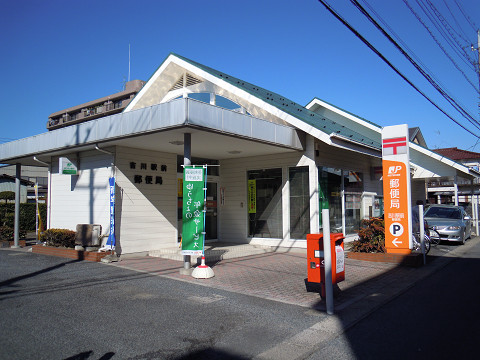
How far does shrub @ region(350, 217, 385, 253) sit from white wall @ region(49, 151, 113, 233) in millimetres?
7378

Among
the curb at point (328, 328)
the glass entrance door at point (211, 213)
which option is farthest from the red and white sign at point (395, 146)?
the glass entrance door at point (211, 213)

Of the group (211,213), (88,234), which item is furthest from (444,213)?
(88,234)

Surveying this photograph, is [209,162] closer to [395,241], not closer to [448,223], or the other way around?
[395,241]

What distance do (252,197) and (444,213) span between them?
9243 millimetres

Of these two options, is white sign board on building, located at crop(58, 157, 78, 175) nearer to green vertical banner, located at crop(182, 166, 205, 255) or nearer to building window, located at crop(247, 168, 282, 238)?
green vertical banner, located at crop(182, 166, 205, 255)

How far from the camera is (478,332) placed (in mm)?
4945

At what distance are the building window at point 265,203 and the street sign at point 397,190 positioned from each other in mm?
3694

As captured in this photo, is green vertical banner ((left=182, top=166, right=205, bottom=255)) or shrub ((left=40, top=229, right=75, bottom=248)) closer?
green vertical banner ((left=182, top=166, right=205, bottom=255))

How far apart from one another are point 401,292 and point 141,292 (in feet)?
16.0

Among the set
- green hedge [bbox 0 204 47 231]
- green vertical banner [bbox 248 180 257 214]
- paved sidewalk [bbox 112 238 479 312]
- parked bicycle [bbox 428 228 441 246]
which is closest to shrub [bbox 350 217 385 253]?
paved sidewalk [bbox 112 238 479 312]

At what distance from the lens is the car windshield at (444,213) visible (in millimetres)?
16391

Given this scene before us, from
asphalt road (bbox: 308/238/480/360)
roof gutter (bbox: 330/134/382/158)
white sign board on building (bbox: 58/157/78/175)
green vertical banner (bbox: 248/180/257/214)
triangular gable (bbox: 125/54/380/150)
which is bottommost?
asphalt road (bbox: 308/238/480/360)

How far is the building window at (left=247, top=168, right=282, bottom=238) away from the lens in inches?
512

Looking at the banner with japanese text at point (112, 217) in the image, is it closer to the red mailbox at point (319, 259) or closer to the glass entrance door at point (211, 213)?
the glass entrance door at point (211, 213)
